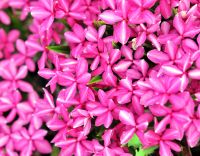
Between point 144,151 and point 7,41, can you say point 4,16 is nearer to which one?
point 7,41

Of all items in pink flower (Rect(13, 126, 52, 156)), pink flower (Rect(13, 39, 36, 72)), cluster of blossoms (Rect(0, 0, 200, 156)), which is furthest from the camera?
pink flower (Rect(13, 39, 36, 72))

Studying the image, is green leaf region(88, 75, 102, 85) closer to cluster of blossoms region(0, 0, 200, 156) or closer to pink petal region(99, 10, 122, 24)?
cluster of blossoms region(0, 0, 200, 156)

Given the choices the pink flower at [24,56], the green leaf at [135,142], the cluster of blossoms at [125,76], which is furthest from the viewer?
the pink flower at [24,56]

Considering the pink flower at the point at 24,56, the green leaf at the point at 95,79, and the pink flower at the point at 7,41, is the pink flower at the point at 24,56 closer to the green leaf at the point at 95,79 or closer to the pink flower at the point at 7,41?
the pink flower at the point at 7,41

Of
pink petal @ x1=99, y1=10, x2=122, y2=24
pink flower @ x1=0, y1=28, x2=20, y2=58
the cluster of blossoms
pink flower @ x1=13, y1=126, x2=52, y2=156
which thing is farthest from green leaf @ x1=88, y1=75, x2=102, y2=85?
pink flower @ x1=0, y1=28, x2=20, y2=58

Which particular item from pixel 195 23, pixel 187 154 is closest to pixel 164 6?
pixel 195 23

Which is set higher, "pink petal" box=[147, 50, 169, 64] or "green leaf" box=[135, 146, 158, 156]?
"pink petal" box=[147, 50, 169, 64]

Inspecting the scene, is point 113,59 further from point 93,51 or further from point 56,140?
point 56,140

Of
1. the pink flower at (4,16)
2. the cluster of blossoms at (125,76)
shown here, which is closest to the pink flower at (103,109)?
the cluster of blossoms at (125,76)

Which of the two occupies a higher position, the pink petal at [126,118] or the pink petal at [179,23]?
the pink petal at [179,23]
